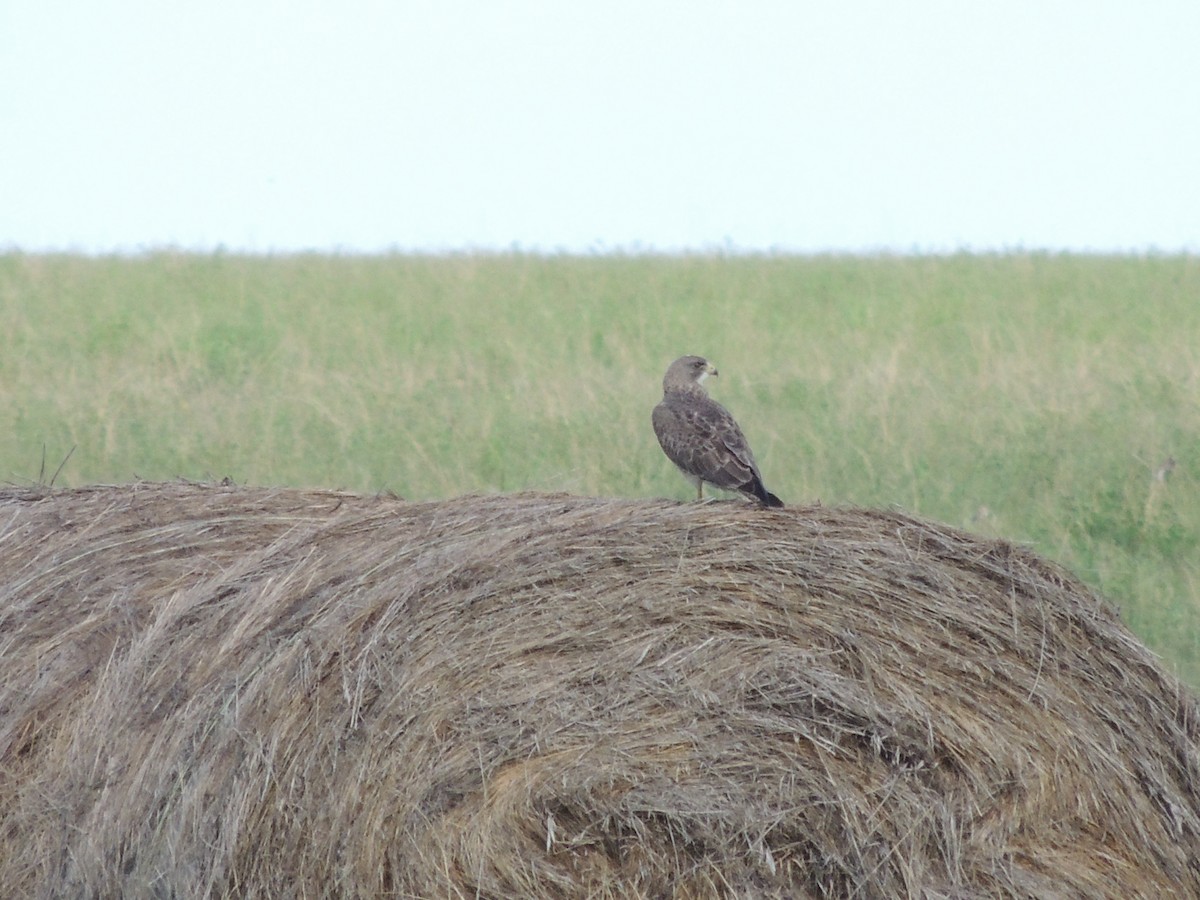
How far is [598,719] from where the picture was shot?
412cm

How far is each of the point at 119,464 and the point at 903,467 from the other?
14.9 feet

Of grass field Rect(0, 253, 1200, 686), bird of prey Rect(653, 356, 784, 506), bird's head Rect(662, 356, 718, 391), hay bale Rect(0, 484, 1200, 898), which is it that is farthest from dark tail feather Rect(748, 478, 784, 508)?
grass field Rect(0, 253, 1200, 686)

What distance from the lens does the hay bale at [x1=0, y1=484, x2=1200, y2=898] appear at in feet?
13.0

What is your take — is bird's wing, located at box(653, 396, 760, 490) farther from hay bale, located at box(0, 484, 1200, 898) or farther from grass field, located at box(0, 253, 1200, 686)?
grass field, located at box(0, 253, 1200, 686)

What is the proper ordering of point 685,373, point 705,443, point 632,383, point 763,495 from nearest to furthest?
point 763,495, point 705,443, point 685,373, point 632,383

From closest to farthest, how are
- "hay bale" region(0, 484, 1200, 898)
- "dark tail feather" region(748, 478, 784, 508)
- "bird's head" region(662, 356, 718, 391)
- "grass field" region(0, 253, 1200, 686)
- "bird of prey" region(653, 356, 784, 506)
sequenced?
"hay bale" region(0, 484, 1200, 898)
"dark tail feather" region(748, 478, 784, 508)
"bird of prey" region(653, 356, 784, 506)
"bird's head" region(662, 356, 718, 391)
"grass field" region(0, 253, 1200, 686)

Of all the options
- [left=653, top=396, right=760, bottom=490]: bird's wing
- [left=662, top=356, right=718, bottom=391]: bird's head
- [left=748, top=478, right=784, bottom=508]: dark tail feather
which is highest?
[left=662, top=356, right=718, bottom=391]: bird's head

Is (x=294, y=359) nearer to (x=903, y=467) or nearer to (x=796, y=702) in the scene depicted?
(x=903, y=467)

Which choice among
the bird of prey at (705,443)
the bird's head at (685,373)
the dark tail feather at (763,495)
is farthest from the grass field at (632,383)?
the dark tail feather at (763,495)

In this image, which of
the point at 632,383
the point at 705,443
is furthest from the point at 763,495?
the point at 632,383

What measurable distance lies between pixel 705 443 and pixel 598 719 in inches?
55.5

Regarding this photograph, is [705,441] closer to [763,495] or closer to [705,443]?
[705,443]

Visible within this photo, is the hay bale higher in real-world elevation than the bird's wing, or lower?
lower

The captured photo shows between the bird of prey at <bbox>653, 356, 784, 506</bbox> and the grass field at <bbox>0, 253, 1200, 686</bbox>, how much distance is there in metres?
1.08
